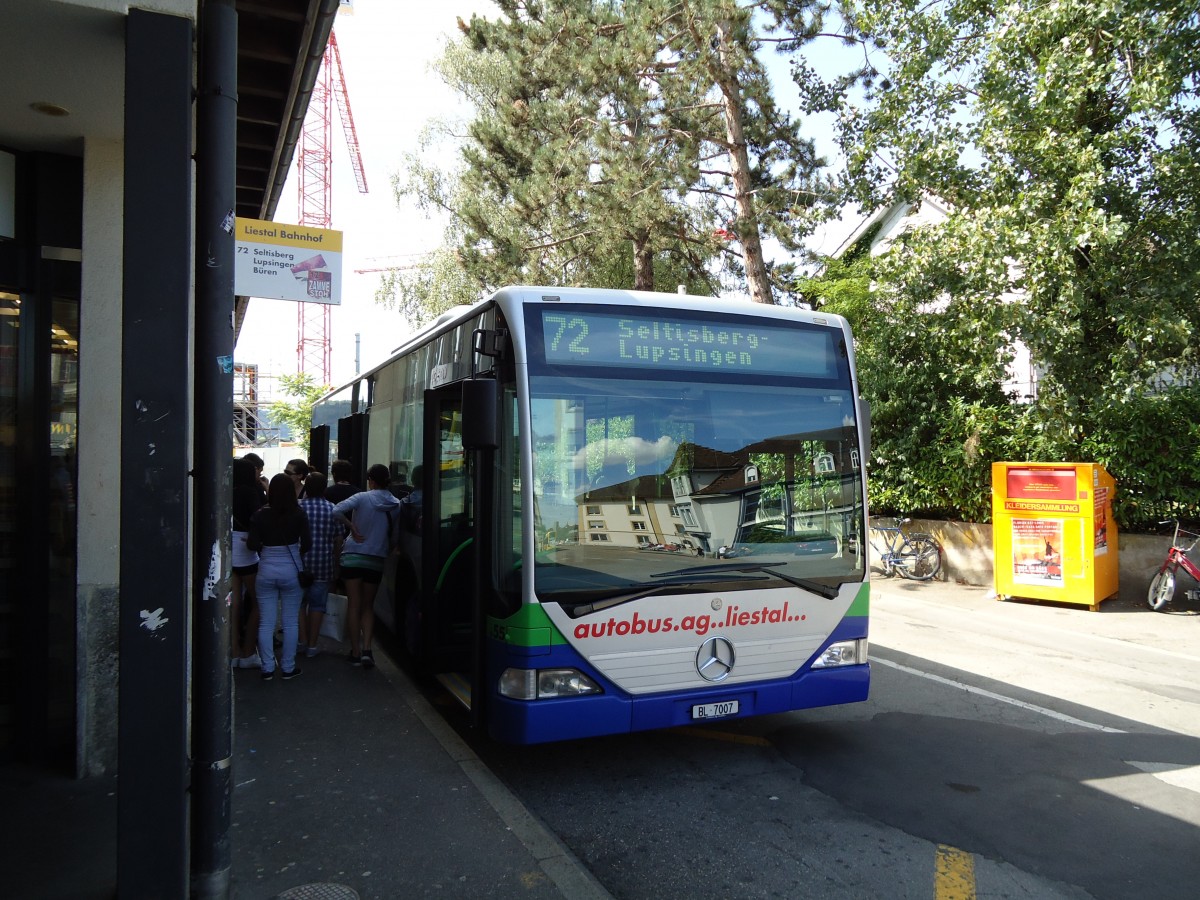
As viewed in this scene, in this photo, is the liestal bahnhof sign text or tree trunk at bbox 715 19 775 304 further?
tree trunk at bbox 715 19 775 304

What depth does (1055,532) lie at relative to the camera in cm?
1155

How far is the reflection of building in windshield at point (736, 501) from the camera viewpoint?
4980 millimetres

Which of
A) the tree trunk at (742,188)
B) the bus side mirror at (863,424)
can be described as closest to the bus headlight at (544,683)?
the bus side mirror at (863,424)

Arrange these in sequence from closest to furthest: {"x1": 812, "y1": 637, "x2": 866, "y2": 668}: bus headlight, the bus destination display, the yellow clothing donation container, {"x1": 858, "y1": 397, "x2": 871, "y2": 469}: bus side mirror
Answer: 1. the bus destination display
2. {"x1": 812, "y1": 637, "x2": 866, "y2": 668}: bus headlight
3. {"x1": 858, "y1": 397, "x2": 871, "y2": 469}: bus side mirror
4. the yellow clothing donation container

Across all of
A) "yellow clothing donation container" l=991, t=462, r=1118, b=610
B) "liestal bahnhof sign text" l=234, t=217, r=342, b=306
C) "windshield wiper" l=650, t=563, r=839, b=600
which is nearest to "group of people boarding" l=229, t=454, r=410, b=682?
"liestal bahnhof sign text" l=234, t=217, r=342, b=306

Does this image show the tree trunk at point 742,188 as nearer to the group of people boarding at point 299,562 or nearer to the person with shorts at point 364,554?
the group of people boarding at point 299,562

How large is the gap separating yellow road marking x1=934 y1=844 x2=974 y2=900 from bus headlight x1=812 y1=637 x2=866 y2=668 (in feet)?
4.40

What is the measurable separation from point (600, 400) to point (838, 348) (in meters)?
1.82

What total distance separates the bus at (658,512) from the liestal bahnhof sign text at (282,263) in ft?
8.84

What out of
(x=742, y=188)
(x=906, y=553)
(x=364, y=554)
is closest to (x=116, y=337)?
(x=364, y=554)

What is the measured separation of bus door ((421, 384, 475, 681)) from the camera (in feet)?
21.3

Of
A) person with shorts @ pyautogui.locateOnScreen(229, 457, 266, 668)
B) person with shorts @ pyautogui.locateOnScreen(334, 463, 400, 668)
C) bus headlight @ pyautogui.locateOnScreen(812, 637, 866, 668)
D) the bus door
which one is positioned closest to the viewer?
bus headlight @ pyautogui.locateOnScreen(812, 637, 866, 668)

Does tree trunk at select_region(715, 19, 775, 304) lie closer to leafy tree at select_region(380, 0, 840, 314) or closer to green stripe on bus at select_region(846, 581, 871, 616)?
leafy tree at select_region(380, 0, 840, 314)

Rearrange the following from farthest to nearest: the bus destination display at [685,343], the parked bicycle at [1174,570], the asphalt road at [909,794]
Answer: the parked bicycle at [1174,570] → the bus destination display at [685,343] → the asphalt road at [909,794]
